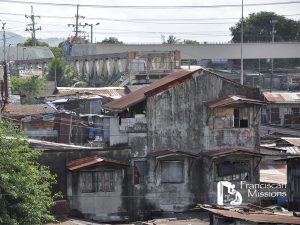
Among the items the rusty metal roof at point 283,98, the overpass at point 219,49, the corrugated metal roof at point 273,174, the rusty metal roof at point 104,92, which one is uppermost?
the overpass at point 219,49

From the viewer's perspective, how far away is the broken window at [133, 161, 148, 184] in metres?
30.1

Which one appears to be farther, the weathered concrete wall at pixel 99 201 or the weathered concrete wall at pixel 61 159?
the weathered concrete wall at pixel 99 201

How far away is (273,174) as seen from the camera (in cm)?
3434

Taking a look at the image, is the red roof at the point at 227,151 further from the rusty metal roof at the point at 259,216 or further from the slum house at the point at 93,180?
the rusty metal roof at the point at 259,216

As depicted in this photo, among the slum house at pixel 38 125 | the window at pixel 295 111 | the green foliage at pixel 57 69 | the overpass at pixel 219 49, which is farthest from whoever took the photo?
the overpass at pixel 219 49

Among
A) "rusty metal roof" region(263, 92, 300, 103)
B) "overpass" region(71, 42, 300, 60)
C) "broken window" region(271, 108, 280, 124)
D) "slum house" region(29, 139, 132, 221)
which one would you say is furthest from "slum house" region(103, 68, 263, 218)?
"overpass" region(71, 42, 300, 60)

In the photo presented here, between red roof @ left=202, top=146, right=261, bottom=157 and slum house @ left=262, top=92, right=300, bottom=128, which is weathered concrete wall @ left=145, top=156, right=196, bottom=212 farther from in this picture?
slum house @ left=262, top=92, right=300, bottom=128

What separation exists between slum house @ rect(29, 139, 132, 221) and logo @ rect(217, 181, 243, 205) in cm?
355

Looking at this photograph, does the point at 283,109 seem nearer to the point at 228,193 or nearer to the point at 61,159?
the point at 228,193

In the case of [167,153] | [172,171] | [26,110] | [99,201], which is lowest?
[99,201]

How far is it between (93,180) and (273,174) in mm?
9079

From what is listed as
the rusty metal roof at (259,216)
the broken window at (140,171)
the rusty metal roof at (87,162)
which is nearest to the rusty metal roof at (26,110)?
the rusty metal roof at (87,162)

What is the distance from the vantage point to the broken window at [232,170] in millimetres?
30422

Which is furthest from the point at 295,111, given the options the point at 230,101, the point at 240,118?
the point at 230,101
